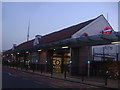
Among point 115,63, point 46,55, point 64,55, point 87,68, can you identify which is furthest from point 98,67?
point 46,55

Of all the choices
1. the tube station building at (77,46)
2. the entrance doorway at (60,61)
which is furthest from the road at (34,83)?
the entrance doorway at (60,61)

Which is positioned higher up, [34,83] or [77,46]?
[77,46]

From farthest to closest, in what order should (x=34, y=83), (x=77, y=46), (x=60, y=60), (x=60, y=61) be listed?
(x=60, y=60) < (x=60, y=61) < (x=77, y=46) < (x=34, y=83)

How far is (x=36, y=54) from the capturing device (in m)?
42.0

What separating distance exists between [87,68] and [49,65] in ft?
31.4

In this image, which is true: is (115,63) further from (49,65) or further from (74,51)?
(49,65)

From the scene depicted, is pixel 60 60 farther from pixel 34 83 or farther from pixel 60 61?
pixel 34 83

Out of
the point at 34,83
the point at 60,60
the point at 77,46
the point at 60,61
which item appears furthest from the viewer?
the point at 60,60

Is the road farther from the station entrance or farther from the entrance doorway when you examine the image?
the entrance doorway

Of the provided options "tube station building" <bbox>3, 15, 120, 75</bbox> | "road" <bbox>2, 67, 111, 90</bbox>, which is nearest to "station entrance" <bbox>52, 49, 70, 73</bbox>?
"tube station building" <bbox>3, 15, 120, 75</bbox>

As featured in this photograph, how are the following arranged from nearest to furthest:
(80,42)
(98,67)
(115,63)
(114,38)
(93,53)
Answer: (114,38), (80,42), (115,63), (98,67), (93,53)

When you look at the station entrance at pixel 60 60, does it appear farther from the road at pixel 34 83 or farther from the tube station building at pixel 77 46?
the road at pixel 34 83


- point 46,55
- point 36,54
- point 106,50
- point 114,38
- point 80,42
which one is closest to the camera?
point 114,38

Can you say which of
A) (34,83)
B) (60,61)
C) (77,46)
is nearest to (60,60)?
(60,61)
